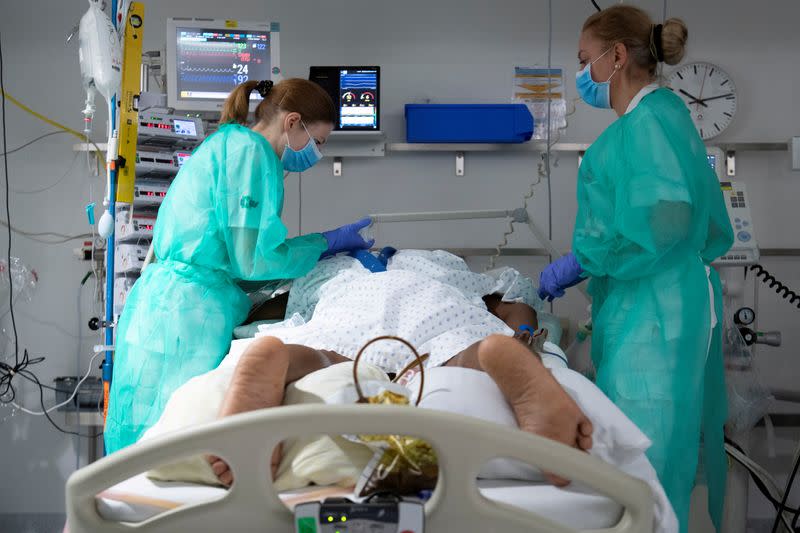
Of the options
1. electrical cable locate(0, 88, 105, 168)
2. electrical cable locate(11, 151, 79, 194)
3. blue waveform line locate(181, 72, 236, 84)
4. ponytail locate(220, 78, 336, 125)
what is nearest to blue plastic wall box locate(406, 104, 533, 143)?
blue waveform line locate(181, 72, 236, 84)

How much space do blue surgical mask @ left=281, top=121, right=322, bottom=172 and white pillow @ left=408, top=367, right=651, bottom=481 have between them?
1.27 m

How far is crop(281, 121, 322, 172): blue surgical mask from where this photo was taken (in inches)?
107

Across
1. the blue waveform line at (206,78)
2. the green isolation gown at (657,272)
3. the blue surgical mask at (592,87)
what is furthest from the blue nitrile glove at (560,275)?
the blue waveform line at (206,78)

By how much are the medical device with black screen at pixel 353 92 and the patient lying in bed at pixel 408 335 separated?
118 cm

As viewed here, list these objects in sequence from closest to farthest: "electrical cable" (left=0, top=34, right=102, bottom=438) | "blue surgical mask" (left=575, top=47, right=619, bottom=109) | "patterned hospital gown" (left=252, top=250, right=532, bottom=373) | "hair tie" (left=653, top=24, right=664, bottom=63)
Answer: "patterned hospital gown" (left=252, top=250, right=532, bottom=373) < "hair tie" (left=653, top=24, right=664, bottom=63) < "blue surgical mask" (left=575, top=47, right=619, bottom=109) < "electrical cable" (left=0, top=34, right=102, bottom=438)

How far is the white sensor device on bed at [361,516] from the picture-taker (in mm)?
1211

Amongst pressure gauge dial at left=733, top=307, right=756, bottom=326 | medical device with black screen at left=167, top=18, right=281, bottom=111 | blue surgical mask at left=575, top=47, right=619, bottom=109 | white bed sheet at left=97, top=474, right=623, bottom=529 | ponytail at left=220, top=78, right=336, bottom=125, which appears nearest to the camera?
white bed sheet at left=97, top=474, right=623, bottom=529

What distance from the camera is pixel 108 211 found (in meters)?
3.06

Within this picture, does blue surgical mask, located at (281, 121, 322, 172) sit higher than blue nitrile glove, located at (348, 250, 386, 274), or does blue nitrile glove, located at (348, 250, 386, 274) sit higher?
blue surgical mask, located at (281, 121, 322, 172)

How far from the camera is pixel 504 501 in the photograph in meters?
1.35

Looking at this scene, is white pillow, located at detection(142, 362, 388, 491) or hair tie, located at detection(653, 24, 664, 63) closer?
white pillow, located at detection(142, 362, 388, 491)

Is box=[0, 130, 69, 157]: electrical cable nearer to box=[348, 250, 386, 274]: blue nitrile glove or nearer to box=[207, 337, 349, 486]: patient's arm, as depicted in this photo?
box=[348, 250, 386, 274]: blue nitrile glove

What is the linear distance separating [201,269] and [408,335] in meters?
0.80

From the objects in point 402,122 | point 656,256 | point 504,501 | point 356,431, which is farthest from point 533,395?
point 402,122
